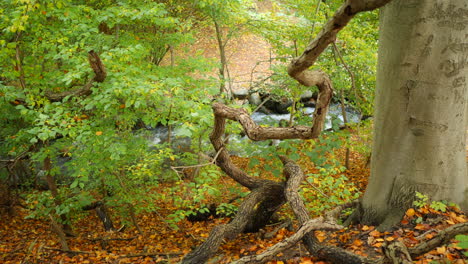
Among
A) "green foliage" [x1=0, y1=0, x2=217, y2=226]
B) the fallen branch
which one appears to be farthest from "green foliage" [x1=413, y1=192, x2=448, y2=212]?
"green foliage" [x1=0, y1=0, x2=217, y2=226]

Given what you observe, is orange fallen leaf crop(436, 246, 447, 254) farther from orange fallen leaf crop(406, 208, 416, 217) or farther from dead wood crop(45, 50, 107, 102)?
dead wood crop(45, 50, 107, 102)

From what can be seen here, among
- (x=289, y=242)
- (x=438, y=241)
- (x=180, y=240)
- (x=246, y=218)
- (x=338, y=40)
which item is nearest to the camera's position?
(x=438, y=241)

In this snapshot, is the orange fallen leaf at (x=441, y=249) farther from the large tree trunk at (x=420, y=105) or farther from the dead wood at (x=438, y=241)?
the large tree trunk at (x=420, y=105)

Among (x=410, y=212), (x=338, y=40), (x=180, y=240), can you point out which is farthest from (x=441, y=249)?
(x=338, y=40)

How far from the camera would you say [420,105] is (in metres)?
2.81

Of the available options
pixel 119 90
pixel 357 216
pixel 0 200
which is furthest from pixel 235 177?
pixel 0 200

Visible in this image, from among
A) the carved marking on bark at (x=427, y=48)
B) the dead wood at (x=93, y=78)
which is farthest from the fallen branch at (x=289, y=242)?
the dead wood at (x=93, y=78)

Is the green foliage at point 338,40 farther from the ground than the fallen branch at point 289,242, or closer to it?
farther from the ground

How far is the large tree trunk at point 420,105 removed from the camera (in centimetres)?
268

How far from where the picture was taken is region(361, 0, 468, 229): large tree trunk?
106 inches

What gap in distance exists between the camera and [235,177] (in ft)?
14.0

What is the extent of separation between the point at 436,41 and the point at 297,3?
4.39 m

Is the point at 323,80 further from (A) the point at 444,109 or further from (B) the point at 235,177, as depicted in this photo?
(B) the point at 235,177

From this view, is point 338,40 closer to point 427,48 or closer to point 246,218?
point 427,48
